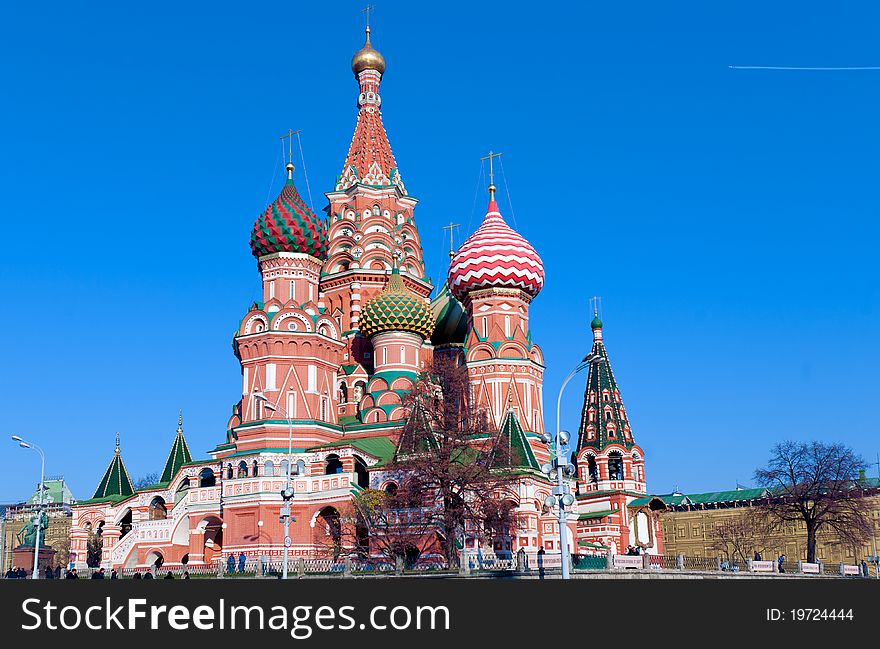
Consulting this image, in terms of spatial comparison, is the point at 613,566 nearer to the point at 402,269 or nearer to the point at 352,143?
the point at 402,269

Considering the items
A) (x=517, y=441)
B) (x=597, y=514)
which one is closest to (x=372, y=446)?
(x=517, y=441)

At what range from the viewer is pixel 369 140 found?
5972 centimetres

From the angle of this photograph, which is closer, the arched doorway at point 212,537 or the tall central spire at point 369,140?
the arched doorway at point 212,537

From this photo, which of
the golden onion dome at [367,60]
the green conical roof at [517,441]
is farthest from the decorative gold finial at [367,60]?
the green conical roof at [517,441]

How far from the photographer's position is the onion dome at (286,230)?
165 ft

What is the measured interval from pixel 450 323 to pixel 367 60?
1667 cm

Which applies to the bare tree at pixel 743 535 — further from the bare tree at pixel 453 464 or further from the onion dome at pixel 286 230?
the onion dome at pixel 286 230

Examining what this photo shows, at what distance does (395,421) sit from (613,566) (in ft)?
64.0

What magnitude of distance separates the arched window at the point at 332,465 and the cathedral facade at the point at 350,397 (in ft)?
0.27

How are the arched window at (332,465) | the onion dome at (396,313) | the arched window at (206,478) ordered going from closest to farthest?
the arched window at (332,465) → the arched window at (206,478) → the onion dome at (396,313)

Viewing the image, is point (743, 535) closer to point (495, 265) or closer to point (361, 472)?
point (495, 265)

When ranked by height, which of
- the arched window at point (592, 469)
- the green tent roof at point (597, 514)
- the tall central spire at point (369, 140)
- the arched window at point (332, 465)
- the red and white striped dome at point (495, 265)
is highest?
the tall central spire at point (369, 140)

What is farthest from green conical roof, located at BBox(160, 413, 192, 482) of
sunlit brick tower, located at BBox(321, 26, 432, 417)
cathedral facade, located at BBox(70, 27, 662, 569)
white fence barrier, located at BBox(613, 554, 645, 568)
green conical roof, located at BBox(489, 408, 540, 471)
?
white fence barrier, located at BBox(613, 554, 645, 568)
